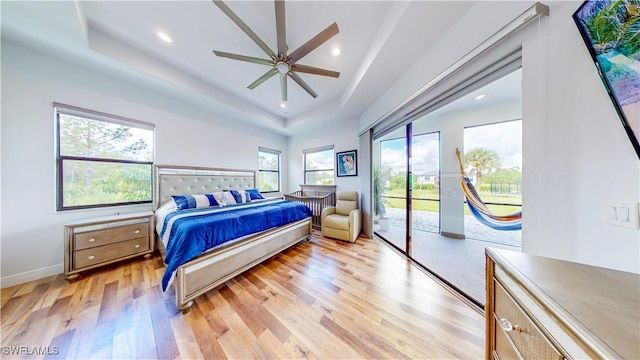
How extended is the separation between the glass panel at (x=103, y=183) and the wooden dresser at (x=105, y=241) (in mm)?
388

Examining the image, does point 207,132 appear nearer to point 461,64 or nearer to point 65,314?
point 65,314

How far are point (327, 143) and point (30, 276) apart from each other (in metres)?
4.81

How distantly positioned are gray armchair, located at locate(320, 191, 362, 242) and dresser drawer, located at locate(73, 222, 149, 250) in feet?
9.56

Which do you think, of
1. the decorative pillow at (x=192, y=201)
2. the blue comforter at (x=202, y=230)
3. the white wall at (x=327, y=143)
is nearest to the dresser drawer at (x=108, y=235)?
the decorative pillow at (x=192, y=201)

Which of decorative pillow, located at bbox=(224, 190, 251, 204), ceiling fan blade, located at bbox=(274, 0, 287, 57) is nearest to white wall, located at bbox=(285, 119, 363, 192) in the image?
decorative pillow, located at bbox=(224, 190, 251, 204)

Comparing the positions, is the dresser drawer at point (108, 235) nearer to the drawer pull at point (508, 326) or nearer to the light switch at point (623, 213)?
the drawer pull at point (508, 326)

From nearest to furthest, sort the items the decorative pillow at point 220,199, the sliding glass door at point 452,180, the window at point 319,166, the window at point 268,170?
the sliding glass door at point 452,180 → the decorative pillow at point 220,199 → the window at point 319,166 → the window at point 268,170

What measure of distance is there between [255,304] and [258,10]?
2.98m

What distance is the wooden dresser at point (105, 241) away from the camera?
2.03m

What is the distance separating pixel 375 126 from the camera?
329 cm

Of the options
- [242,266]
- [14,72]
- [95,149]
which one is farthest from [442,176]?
[14,72]

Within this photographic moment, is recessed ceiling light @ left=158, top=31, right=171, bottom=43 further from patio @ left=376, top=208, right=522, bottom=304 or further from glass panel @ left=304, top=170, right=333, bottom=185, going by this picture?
patio @ left=376, top=208, right=522, bottom=304

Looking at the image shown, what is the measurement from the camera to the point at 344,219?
10.9ft

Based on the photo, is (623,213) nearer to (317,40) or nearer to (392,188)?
(317,40)
